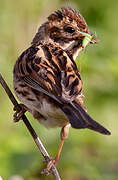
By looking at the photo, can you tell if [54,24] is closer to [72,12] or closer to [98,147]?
[72,12]

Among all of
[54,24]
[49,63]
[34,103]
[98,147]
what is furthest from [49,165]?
[98,147]

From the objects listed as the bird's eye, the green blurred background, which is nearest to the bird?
the bird's eye

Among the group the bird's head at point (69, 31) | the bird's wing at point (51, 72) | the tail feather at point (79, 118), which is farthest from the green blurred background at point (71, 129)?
the tail feather at point (79, 118)

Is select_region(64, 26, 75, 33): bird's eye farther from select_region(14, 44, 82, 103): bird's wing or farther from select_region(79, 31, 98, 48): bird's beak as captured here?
select_region(14, 44, 82, 103): bird's wing

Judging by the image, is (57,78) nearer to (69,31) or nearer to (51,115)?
(51,115)

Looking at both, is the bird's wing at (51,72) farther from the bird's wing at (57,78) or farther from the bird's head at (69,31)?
the bird's head at (69,31)

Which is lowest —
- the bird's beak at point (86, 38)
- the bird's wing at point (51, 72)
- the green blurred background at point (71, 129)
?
the green blurred background at point (71, 129)
